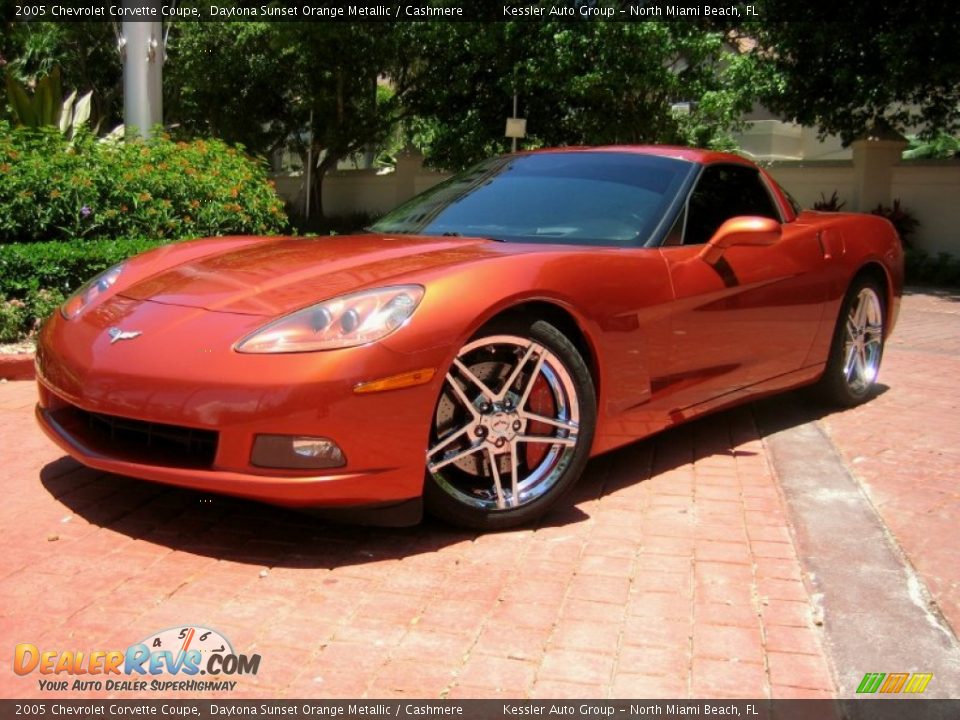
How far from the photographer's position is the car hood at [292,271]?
326cm

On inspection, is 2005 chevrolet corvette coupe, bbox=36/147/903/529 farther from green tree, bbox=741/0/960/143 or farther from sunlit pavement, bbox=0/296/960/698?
green tree, bbox=741/0/960/143

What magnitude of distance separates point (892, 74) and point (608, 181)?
10296 millimetres

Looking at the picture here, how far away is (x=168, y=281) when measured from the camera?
368 cm

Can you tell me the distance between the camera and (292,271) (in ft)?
11.6

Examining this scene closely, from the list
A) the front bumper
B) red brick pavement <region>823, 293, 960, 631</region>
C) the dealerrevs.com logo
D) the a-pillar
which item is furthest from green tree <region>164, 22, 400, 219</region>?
the dealerrevs.com logo

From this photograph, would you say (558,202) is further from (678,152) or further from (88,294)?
(88,294)

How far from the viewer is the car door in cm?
406

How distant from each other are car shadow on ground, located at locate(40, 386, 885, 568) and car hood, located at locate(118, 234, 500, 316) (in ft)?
2.47

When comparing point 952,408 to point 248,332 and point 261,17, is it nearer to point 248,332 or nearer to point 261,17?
point 248,332

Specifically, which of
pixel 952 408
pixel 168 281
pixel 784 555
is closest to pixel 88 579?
pixel 168 281

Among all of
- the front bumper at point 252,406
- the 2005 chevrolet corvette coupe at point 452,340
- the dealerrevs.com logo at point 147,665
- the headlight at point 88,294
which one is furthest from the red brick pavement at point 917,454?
the headlight at point 88,294

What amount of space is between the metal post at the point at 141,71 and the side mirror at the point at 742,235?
23.1 ft

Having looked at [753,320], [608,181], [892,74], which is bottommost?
[753,320]

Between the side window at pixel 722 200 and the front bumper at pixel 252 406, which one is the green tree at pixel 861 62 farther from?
the front bumper at pixel 252 406
